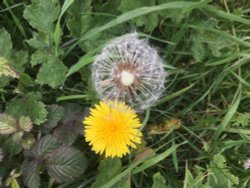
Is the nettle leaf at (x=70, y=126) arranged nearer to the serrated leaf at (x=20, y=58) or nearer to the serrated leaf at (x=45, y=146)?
the serrated leaf at (x=45, y=146)

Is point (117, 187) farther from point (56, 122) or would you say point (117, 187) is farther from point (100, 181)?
point (56, 122)

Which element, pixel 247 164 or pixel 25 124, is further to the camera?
pixel 247 164

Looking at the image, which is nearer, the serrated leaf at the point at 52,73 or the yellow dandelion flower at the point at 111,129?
the yellow dandelion flower at the point at 111,129

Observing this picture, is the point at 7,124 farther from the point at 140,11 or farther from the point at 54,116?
the point at 140,11

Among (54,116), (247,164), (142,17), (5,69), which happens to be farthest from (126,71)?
(247,164)

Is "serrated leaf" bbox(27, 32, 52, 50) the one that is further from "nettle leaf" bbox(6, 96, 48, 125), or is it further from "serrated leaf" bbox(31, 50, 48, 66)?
"nettle leaf" bbox(6, 96, 48, 125)

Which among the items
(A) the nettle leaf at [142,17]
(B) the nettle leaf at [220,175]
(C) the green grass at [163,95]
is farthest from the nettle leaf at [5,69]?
(B) the nettle leaf at [220,175]
